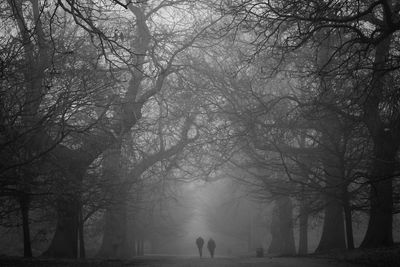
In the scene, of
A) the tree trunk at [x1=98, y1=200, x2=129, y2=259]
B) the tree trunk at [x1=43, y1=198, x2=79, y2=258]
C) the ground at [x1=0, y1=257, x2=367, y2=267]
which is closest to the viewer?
the ground at [x1=0, y1=257, x2=367, y2=267]

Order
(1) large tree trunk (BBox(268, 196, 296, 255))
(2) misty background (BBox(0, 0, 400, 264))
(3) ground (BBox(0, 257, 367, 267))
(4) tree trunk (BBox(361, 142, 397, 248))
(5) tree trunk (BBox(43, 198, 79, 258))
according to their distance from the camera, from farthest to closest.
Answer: (1) large tree trunk (BBox(268, 196, 296, 255)), (5) tree trunk (BBox(43, 198, 79, 258)), (4) tree trunk (BBox(361, 142, 397, 248)), (3) ground (BBox(0, 257, 367, 267)), (2) misty background (BBox(0, 0, 400, 264))

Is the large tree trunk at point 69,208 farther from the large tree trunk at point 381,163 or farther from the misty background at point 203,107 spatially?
the large tree trunk at point 381,163

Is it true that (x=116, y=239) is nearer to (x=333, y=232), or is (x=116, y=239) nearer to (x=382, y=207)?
(x=333, y=232)

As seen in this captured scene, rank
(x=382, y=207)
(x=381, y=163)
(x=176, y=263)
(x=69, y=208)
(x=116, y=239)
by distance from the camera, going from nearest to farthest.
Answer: (x=69, y=208), (x=381, y=163), (x=176, y=263), (x=382, y=207), (x=116, y=239)

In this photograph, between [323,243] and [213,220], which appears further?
[213,220]

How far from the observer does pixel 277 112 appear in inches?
568

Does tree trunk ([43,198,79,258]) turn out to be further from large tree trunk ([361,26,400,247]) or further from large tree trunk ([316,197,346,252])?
large tree trunk ([361,26,400,247])

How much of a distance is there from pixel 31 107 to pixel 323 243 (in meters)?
12.6

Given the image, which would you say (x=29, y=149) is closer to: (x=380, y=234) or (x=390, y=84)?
(x=390, y=84)

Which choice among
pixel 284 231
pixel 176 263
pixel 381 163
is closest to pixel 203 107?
pixel 176 263

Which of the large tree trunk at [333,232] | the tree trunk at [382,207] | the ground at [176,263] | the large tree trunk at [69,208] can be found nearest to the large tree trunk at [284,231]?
the large tree trunk at [333,232]

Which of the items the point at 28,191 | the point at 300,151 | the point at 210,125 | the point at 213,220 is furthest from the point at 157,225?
the point at 28,191

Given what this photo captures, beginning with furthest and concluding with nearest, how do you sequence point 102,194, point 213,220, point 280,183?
point 213,220
point 280,183
point 102,194

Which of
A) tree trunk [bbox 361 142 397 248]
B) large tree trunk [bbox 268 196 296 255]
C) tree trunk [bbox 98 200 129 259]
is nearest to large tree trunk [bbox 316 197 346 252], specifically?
tree trunk [bbox 361 142 397 248]
